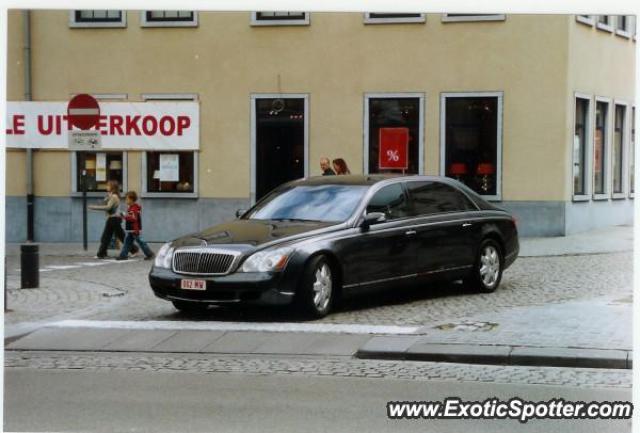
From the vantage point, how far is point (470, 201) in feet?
33.0

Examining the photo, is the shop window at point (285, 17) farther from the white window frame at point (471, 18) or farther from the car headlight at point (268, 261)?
the car headlight at point (268, 261)

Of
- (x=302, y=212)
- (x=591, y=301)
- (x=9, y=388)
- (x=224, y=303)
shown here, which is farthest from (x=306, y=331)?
(x=9, y=388)

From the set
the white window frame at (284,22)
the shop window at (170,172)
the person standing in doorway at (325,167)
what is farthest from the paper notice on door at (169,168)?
the white window frame at (284,22)

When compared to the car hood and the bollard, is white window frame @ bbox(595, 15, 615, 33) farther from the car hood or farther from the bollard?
the bollard

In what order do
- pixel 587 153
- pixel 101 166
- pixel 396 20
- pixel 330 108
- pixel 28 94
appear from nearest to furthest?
pixel 28 94 → pixel 396 20 → pixel 101 166 → pixel 330 108 → pixel 587 153

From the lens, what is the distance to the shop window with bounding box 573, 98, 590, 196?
391 inches

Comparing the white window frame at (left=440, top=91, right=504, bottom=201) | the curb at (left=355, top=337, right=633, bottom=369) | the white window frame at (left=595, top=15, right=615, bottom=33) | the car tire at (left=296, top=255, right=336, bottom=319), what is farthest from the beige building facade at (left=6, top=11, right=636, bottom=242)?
the curb at (left=355, top=337, right=633, bottom=369)

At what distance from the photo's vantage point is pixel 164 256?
9656mm

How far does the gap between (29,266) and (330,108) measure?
3.05 metres

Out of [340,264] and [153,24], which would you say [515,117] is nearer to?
[340,264]

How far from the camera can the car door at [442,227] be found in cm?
937

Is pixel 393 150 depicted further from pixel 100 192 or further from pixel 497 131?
pixel 100 192

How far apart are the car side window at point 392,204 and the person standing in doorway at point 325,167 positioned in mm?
465

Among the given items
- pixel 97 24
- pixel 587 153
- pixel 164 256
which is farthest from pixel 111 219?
pixel 587 153
